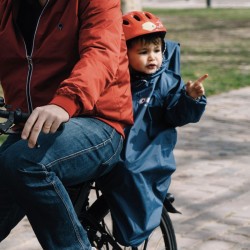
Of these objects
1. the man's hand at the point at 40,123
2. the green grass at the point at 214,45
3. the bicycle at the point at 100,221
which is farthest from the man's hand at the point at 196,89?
the green grass at the point at 214,45

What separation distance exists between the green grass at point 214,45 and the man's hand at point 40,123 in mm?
8802

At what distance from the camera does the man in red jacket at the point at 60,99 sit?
289 cm

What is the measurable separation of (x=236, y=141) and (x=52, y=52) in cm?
541

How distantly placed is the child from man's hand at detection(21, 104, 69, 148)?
0.73 meters

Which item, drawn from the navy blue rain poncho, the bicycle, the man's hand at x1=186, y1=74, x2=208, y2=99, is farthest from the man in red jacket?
the man's hand at x1=186, y1=74, x2=208, y2=99

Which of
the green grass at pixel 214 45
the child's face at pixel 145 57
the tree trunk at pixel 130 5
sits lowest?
the green grass at pixel 214 45

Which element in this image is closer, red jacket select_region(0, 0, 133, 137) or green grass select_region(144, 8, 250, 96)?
red jacket select_region(0, 0, 133, 137)

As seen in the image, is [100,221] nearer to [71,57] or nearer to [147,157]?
[147,157]

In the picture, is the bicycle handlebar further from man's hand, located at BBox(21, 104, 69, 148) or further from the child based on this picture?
Result: the child

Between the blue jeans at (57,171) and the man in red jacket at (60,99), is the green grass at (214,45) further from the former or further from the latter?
the blue jeans at (57,171)

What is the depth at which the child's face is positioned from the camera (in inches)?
146

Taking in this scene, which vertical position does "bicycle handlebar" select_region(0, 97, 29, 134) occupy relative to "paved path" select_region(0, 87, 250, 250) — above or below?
above

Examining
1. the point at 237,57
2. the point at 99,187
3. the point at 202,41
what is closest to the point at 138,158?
the point at 99,187

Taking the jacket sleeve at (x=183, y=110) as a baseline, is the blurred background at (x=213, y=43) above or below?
below
